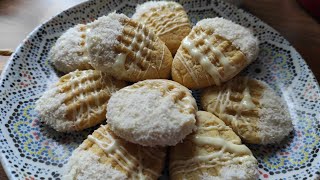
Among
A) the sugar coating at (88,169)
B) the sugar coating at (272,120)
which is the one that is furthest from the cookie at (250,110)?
the sugar coating at (88,169)

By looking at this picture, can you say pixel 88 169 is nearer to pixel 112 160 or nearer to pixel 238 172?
pixel 112 160

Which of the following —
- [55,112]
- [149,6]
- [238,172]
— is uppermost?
[149,6]

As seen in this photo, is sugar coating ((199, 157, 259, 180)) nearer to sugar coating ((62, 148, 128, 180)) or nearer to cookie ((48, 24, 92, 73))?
sugar coating ((62, 148, 128, 180))

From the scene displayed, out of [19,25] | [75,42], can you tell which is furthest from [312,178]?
[19,25]

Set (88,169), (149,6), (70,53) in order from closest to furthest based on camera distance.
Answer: (88,169)
(70,53)
(149,6)

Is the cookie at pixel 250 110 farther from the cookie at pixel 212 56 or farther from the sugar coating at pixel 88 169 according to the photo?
the sugar coating at pixel 88 169

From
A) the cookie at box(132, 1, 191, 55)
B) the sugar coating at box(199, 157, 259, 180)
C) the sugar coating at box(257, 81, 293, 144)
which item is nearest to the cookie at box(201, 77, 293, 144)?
the sugar coating at box(257, 81, 293, 144)

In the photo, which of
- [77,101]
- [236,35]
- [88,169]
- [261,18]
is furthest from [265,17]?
[88,169]
